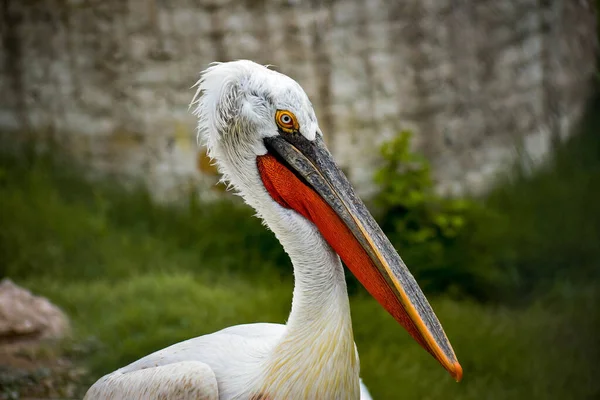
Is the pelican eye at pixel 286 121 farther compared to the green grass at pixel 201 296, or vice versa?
the green grass at pixel 201 296

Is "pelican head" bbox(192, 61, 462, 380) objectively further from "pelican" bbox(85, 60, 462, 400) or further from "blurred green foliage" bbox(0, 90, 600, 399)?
"blurred green foliage" bbox(0, 90, 600, 399)

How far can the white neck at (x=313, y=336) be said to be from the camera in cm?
281

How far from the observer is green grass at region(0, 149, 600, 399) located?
4945 mm

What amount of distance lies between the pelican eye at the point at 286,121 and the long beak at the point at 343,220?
0.08 feet

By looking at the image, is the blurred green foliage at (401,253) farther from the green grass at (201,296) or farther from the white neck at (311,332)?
the white neck at (311,332)

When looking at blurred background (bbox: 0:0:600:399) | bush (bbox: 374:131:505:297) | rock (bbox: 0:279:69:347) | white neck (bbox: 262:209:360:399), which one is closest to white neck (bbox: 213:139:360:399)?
white neck (bbox: 262:209:360:399)

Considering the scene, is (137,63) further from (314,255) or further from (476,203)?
(314,255)

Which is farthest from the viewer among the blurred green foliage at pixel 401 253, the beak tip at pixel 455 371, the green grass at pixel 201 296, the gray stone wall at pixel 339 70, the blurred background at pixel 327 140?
the gray stone wall at pixel 339 70

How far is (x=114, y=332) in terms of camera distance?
5426 millimetres

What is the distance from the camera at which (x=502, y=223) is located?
6.26 meters

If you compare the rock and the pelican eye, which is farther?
the rock

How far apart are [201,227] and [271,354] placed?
365cm

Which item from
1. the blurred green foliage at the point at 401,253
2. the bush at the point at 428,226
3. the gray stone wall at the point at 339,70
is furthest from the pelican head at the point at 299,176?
the gray stone wall at the point at 339,70

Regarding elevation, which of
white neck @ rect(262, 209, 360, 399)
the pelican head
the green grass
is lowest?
the green grass
